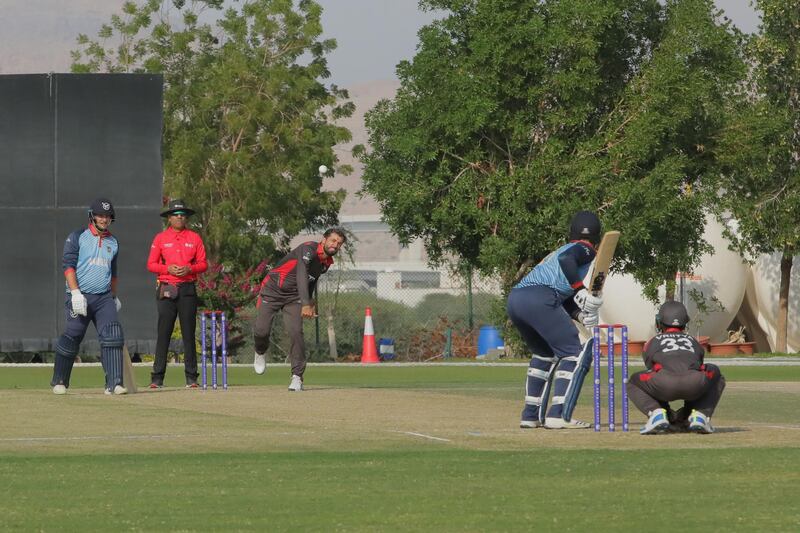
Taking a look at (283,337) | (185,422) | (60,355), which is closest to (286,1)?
(283,337)

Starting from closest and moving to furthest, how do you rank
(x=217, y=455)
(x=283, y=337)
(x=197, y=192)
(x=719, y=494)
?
(x=719, y=494) → (x=217, y=455) → (x=283, y=337) → (x=197, y=192)

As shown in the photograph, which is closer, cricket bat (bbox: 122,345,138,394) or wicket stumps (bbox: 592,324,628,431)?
wicket stumps (bbox: 592,324,628,431)

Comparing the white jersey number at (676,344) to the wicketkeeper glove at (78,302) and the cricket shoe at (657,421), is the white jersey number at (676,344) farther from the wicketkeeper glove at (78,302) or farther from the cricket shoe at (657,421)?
the wicketkeeper glove at (78,302)

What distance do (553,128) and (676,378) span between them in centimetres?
2563

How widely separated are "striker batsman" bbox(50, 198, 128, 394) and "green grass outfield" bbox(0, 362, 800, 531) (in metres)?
1.30

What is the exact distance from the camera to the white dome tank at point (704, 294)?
43375 mm

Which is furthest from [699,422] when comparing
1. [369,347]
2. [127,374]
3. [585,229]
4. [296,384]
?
[369,347]

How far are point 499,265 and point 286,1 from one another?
19.7m

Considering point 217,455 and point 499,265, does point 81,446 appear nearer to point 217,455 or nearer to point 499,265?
point 217,455

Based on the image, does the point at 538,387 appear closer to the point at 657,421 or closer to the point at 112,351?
the point at 657,421

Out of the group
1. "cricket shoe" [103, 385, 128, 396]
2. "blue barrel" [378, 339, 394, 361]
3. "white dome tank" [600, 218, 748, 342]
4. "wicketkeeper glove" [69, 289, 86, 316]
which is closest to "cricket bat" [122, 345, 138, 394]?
"cricket shoe" [103, 385, 128, 396]

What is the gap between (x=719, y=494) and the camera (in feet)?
28.9

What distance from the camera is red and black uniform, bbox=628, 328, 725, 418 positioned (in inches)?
480

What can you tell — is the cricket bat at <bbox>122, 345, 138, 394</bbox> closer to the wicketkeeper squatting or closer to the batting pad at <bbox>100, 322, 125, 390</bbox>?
the batting pad at <bbox>100, 322, 125, 390</bbox>
